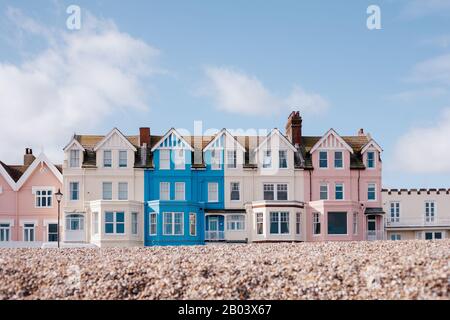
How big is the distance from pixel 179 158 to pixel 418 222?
19027 millimetres

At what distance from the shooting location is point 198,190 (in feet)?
168

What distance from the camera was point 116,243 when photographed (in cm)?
4847

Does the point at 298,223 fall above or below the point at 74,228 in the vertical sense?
above

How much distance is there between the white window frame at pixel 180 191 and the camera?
50.8 m

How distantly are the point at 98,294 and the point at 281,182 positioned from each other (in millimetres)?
30906

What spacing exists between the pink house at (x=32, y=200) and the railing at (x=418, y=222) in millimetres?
24403

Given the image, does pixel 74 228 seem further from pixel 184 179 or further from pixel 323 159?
pixel 323 159

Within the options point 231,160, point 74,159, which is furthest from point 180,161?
point 74,159

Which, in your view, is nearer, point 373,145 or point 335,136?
point 335,136

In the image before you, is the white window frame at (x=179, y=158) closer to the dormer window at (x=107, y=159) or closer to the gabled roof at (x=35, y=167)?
the dormer window at (x=107, y=159)

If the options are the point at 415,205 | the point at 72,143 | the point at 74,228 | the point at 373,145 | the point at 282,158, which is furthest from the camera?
the point at 415,205

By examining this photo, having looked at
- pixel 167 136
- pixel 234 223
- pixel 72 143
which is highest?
pixel 167 136
